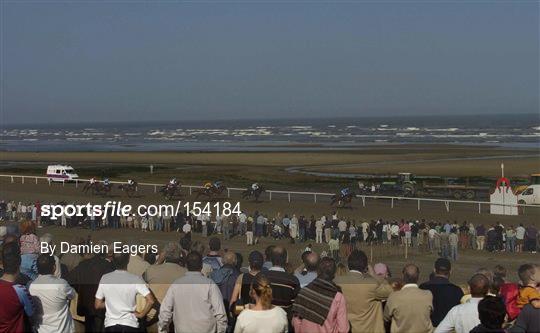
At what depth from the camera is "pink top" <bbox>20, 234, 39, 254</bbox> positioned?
911 cm

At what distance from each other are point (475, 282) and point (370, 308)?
0.97m

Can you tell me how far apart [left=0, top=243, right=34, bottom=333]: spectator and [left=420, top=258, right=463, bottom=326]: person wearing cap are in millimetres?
3480

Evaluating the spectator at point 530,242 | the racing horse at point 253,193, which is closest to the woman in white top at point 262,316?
the spectator at point 530,242

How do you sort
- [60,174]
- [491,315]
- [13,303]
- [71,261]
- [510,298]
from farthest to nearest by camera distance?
[60,174] → [71,261] → [510,298] → [13,303] → [491,315]

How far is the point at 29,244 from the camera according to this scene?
9.41 metres

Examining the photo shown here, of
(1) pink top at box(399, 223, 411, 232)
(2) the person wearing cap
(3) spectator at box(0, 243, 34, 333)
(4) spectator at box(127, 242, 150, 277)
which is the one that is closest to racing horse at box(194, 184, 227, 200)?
(1) pink top at box(399, 223, 411, 232)

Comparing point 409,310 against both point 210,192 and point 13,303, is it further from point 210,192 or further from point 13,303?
point 210,192

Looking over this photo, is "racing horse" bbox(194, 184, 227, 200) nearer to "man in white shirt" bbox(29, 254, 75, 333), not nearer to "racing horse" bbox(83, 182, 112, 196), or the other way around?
"racing horse" bbox(83, 182, 112, 196)

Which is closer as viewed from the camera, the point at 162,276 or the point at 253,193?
the point at 162,276

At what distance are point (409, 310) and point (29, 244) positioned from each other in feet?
15.7

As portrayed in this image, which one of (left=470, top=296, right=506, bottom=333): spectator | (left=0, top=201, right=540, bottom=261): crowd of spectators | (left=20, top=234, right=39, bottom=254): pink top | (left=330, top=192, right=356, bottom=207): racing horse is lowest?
(left=330, top=192, right=356, bottom=207): racing horse

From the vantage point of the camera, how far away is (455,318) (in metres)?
6.46

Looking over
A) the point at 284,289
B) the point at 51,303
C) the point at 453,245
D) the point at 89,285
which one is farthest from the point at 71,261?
the point at 453,245

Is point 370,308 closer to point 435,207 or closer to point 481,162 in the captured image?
point 435,207
